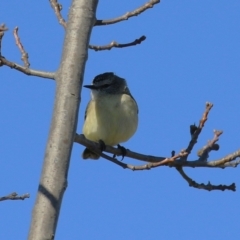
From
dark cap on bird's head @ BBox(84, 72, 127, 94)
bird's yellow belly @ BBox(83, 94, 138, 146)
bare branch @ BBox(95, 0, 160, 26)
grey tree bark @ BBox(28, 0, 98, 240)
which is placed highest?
dark cap on bird's head @ BBox(84, 72, 127, 94)

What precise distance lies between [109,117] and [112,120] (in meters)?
0.06

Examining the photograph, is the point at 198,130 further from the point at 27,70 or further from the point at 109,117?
the point at 109,117

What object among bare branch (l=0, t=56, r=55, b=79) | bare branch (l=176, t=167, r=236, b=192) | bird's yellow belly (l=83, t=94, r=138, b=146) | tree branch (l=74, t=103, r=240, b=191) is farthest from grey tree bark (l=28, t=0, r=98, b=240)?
bird's yellow belly (l=83, t=94, r=138, b=146)

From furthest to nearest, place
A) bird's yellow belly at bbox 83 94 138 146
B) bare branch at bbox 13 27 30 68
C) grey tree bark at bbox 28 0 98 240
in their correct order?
bird's yellow belly at bbox 83 94 138 146 → bare branch at bbox 13 27 30 68 → grey tree bark at bbox 28 0 98 240

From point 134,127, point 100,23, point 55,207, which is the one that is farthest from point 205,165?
point 134,127

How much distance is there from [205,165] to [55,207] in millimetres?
1409

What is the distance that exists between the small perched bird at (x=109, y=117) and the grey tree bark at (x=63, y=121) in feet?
13.1

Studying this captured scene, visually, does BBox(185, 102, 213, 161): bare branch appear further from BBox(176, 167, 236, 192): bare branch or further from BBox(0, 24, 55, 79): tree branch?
BBox(0, 24, 55, 79): tree branch

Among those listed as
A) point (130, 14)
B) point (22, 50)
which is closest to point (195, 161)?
point (130, 14)

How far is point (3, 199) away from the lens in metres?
3.38

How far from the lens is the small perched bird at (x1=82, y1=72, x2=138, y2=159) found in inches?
290

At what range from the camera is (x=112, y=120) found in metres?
7.36

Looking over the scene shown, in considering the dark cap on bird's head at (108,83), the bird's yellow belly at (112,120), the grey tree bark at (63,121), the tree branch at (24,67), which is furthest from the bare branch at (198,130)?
Result: the dark cap on bird's head at (108,83)

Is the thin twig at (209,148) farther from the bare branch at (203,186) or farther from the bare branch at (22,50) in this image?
the bare branch at (22,50)
